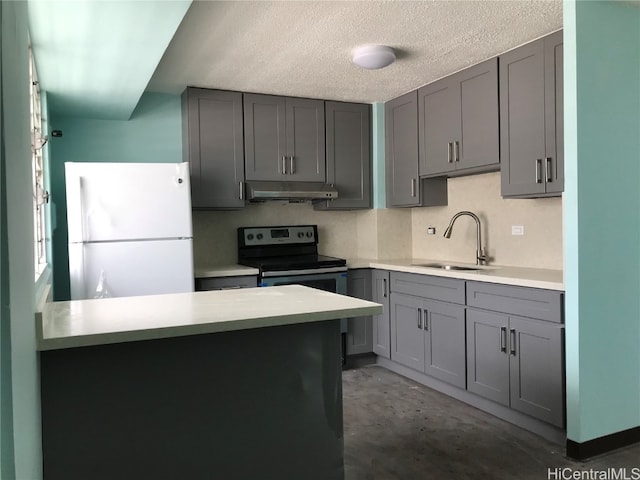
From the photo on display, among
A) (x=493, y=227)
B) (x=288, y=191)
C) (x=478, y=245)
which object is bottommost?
(x=478, y=245)

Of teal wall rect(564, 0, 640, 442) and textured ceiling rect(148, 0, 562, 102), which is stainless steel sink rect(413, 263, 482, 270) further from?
textured ceiling rect(148, 0, 562, 102)

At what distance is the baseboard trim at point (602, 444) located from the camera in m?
2.45

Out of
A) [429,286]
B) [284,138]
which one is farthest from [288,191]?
[429,286]

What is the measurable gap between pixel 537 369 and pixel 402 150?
6.99ft

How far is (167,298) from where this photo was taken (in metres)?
2.03

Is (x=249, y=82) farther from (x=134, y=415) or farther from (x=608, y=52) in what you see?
(x=134, y=415)

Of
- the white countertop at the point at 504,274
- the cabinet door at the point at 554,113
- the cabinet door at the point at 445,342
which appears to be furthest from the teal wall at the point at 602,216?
the cabinet door at the point at 445,342

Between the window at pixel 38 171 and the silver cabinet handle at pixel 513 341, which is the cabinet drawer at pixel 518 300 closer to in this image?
the silver cabinet handle at pixel 513 341

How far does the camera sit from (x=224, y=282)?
366 centimetres

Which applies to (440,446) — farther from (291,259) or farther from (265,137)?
(265,137)

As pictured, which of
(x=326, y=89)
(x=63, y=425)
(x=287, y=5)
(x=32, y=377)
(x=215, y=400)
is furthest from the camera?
(x=326, y=89)

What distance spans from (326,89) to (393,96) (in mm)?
629

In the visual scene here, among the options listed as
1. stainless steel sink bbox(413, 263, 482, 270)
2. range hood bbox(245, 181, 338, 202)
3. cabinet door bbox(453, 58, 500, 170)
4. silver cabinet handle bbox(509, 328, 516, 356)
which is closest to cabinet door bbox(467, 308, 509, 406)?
silver cabinet handle bbox(509, 328, 516, 356)

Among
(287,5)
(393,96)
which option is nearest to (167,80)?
(287,5)
